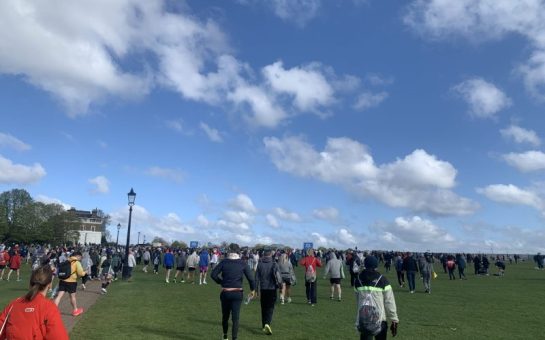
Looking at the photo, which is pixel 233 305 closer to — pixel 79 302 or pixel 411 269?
pixel 79 302

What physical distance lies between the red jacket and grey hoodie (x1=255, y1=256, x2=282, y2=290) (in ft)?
22.7

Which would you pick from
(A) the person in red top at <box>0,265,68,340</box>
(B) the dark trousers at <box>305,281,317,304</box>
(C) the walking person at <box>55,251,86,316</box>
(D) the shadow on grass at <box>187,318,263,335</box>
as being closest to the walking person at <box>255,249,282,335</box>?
(D) the shadow on grass at <box>187,318,263,335</box>

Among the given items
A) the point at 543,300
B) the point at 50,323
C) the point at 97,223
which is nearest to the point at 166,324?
the point at 50,323

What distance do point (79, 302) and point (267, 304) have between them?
321 inches

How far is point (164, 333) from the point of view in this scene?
1059cm

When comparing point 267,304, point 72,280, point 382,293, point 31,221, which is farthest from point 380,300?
point 31,221

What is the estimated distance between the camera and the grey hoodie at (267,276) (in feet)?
37.4

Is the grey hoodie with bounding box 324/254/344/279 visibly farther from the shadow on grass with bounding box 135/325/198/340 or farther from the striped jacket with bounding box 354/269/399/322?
the striped jacket with bounding box 354/269/399/322

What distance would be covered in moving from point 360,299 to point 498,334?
614 cm

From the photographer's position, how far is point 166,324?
38.6ft

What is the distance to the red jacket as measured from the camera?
469cm

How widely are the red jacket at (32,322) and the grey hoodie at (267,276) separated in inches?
273

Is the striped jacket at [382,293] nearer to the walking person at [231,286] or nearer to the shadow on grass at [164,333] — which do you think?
the walking person at [231,286]

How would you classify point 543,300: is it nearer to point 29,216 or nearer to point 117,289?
point 117,289
